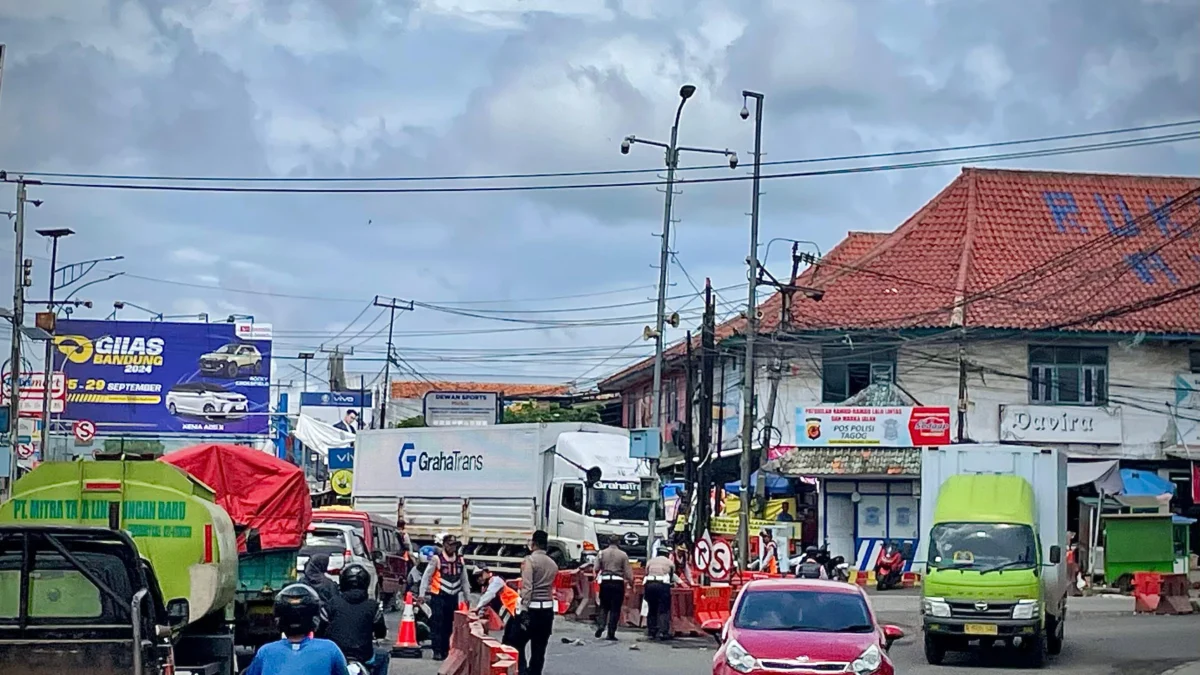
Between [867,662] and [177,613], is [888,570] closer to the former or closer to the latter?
[867,662]

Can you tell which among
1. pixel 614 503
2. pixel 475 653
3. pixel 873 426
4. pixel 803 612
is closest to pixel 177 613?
pixel 475 653

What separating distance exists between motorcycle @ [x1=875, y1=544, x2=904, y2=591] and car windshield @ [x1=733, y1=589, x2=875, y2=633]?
75.7ft

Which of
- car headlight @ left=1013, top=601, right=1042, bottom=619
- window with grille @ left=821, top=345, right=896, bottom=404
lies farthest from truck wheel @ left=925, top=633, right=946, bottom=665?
window with grille @ left=821, top=345, right=896, bottom=404

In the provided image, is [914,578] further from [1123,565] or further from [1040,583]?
[1040,583]

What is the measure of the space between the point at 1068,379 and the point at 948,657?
2007 cm

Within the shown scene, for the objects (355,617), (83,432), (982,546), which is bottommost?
(355,617)

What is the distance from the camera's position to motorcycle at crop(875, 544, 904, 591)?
38.7m

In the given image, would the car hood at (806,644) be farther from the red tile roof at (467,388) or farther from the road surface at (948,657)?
the red tile roof at (467,388)

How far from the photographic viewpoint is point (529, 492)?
38.9 m

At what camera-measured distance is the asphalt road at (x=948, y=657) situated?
20.6 m

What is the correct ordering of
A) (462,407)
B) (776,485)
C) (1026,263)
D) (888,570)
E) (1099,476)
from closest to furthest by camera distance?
(888,570), (1099,476), (776,485), (1026,263), (462,407)

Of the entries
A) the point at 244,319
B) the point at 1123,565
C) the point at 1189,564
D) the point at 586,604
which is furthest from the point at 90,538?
the point at 244,319

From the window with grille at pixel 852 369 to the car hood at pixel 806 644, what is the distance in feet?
88.9

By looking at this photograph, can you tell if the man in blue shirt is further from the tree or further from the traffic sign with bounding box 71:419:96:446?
the tree
